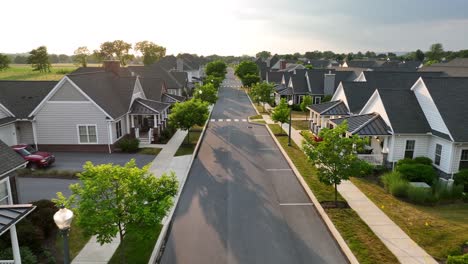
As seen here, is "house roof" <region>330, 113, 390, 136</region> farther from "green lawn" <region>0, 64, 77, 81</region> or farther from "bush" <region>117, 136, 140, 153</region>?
"green lawn" <region>0, 64, 77, 81</region>

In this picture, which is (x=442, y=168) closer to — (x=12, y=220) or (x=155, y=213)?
(x=155, y=213)

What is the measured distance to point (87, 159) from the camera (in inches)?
1072

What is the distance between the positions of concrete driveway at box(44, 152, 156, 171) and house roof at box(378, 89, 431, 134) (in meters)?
19.5

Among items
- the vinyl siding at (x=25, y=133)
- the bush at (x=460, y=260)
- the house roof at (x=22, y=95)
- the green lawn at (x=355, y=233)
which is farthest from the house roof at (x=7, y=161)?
the bush at (x=460, y=260)

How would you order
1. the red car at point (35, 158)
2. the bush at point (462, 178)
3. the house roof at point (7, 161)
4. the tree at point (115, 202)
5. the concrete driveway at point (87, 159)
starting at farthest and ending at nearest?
the concrete driveway at point (87, 159) < the red car at point (35, 158) < the bush at point (462, 178) < the house roof at point (7, 161) < the tree at point (115, 202)

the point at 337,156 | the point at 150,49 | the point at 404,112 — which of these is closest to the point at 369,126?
the point at 404,112

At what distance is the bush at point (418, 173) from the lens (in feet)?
70.5

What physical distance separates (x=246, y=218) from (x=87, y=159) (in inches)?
646

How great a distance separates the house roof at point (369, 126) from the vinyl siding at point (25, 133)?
27.4m

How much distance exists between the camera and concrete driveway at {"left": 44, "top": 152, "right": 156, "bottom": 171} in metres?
25.4

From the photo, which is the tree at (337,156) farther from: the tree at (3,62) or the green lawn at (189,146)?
the tree at (3,62)

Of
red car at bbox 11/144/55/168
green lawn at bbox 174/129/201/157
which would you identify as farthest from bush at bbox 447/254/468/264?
red car at bbox 11/144/55/168

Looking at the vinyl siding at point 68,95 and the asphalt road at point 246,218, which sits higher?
the vinyl siding at point 68,95

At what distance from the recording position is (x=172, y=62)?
321ft
